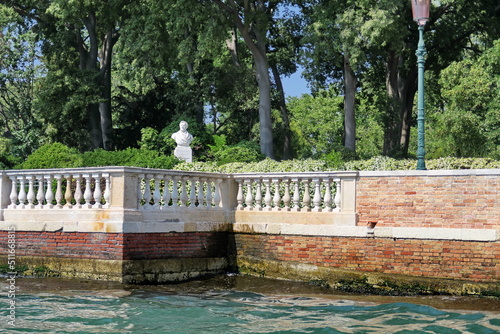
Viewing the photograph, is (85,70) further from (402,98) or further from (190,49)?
(402,98)

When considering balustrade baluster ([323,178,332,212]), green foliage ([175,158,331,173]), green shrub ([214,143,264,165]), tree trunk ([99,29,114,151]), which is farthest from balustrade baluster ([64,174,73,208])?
tree trunk ([99,29,114,151])

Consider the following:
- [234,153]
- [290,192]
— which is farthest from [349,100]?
[290,192]

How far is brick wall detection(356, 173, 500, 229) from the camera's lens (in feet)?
41.4

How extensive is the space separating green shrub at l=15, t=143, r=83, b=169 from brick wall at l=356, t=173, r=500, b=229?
9087 mm

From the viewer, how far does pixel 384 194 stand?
13.5 metres

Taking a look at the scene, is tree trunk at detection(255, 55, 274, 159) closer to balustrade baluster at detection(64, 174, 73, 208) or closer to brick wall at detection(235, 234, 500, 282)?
brick wall at detection(235, 234, 500, 282)

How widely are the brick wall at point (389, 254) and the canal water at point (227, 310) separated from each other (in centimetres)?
53

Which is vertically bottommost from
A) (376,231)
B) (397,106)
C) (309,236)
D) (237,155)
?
(309,236)

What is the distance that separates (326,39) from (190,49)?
527 cm

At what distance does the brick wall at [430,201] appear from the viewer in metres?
12.6

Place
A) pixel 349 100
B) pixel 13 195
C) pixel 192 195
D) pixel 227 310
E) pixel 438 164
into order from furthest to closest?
pixel 349 100, pixel 438 164, pixel 13 195, pixel 192 195, pixel 227 310

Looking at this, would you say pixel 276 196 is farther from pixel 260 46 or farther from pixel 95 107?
pixel 95 107

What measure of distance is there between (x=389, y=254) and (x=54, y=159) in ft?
33.8

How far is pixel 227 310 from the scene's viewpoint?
1132 cm
